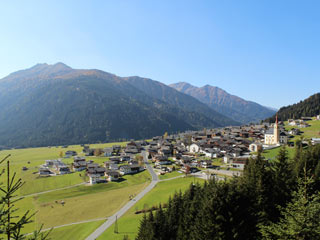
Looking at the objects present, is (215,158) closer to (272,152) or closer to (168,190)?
(272,152)

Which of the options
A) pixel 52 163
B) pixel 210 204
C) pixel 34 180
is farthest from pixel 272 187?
pixel 52 163

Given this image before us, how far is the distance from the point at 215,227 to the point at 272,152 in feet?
259

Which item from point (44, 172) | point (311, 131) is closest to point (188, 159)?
point (44, 172)

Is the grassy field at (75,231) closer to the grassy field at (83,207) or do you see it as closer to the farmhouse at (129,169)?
the grassy field at (83,207)

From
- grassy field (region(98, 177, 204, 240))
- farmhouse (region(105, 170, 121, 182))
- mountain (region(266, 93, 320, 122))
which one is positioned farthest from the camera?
mountain (region(266, 93, 320, 122))

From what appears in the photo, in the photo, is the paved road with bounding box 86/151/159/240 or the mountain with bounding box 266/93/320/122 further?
the mountain with bounding box 266/93/320/122

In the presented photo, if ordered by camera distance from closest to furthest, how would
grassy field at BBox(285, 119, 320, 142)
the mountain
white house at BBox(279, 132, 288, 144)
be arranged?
white house at BBox(279, 132, 288, 144) < grassy field at BBox(285, 119, 320, 142) < the mountain

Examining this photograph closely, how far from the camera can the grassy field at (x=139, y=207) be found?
4681 centimetres

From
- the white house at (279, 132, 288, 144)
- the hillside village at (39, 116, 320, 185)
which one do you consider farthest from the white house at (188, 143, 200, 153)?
the white house at (279, 132, 288, 144)

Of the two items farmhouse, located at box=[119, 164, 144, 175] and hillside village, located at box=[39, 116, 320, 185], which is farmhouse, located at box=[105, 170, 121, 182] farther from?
farmhouse, located at box=[119, 164, 144, 175]

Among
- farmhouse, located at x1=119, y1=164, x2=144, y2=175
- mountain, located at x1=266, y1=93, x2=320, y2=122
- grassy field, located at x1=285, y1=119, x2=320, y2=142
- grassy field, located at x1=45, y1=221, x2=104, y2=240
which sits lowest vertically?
grassy field, located at x1=45, y1=221, x2=104, y2=240

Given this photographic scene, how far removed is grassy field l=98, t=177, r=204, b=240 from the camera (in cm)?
4681

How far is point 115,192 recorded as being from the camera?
250 feet

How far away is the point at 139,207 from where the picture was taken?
5953 centimetres
